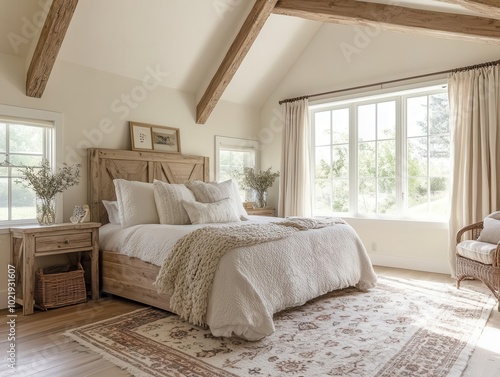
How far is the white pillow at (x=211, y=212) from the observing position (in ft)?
12.2

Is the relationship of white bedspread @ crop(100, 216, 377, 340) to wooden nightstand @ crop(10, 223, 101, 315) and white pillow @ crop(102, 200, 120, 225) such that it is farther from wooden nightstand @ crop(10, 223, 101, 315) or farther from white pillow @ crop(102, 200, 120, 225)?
wooden nightstand @ crop(10, 223, 101, 315)

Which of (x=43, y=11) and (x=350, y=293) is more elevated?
(x=43, y=11)

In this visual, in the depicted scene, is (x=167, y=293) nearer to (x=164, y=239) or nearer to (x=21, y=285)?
(x=164, y=239)

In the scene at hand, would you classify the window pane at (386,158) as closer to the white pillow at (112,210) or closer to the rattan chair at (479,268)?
the rattan chair at (479,268)

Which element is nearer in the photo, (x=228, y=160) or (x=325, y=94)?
(x=325, y=94)

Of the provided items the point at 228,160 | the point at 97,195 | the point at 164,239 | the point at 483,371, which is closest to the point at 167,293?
the point at 164,239

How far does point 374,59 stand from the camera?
4977 mm

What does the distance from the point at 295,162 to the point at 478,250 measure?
Answer: 108 inches

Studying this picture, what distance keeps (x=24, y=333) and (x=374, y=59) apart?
4.70 meters

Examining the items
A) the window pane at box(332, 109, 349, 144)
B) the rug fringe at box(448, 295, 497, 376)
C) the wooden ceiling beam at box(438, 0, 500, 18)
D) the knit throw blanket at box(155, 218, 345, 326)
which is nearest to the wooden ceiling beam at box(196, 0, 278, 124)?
the window pane at box(332, 109, 349, 144)

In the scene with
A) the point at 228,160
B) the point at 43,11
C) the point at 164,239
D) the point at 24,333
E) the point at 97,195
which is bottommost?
the point at 24,333

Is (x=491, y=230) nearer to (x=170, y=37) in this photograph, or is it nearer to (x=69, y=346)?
(x=69, y=346)

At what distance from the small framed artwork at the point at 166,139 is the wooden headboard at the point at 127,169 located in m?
0.09

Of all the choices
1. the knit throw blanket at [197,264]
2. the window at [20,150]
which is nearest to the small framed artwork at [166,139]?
→ the window at [20,150]
